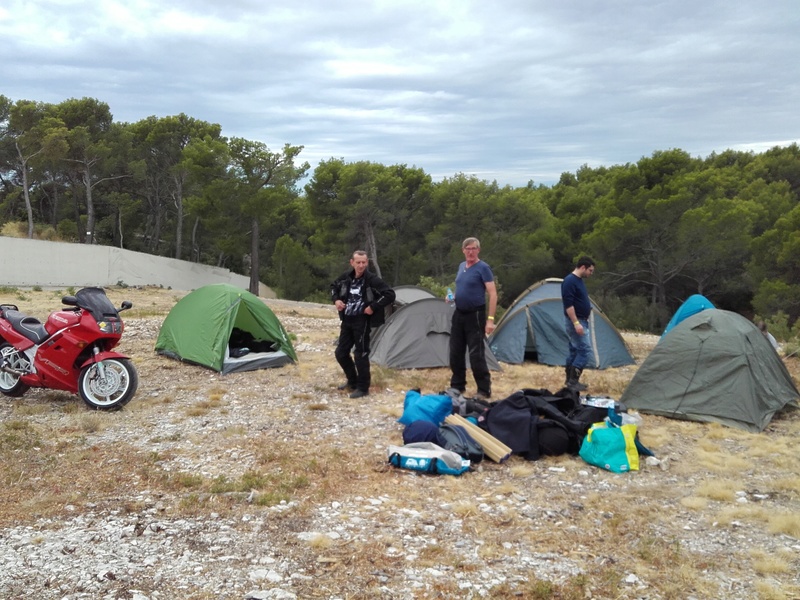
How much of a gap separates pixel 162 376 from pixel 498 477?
207 inches

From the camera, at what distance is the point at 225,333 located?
9.15 metres

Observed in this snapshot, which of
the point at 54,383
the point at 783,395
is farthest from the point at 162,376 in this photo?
the point at 783,395

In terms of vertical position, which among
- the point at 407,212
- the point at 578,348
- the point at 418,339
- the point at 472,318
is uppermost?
the point at 407,212

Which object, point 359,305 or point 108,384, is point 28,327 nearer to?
point 108,384

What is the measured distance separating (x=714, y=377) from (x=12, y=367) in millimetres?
7426

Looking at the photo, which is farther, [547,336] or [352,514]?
[547,336]

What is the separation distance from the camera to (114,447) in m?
5.73

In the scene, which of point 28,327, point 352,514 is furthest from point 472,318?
point 28,327

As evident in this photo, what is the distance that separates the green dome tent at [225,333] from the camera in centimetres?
917

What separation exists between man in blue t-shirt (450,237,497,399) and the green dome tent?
3132 mm

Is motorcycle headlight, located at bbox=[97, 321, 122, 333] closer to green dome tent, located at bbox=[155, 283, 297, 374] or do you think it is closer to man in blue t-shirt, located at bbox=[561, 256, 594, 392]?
green dome tent, located at bbox=[155, 283, 297, 374]

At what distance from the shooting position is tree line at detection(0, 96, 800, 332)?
79.9 feet

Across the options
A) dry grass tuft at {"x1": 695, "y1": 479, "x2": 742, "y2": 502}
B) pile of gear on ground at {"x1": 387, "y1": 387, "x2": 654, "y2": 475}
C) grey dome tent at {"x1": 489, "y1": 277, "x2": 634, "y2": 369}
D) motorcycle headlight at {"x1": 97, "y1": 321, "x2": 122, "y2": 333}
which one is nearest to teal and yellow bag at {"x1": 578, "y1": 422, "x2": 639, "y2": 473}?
pile of gear on ground at {"x1": 387, "y1": 387, "x2": 654, "y2": 475}

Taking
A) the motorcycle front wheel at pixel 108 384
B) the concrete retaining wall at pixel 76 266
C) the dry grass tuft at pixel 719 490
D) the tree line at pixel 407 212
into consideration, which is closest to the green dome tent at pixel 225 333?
the motorcycle front wheel at pixel 108 384
